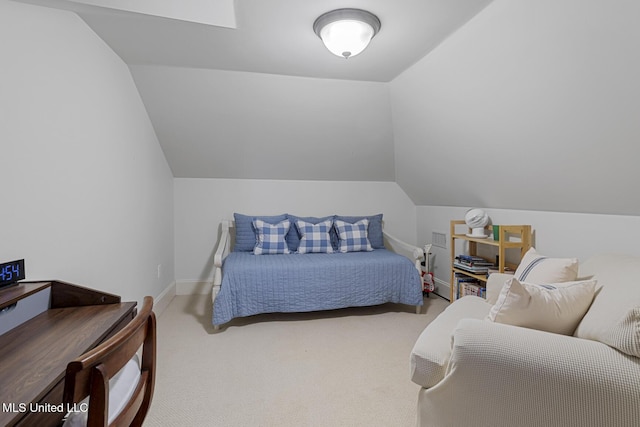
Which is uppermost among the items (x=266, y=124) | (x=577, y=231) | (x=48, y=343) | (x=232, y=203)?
(x=266, y=124)

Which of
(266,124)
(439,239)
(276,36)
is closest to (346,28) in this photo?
(276,36)

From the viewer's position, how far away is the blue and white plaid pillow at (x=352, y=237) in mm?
3541

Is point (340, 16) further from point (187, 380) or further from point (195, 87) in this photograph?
point (187, 380)

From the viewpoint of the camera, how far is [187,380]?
198 centimetres

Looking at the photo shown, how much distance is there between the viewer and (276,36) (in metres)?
2.04

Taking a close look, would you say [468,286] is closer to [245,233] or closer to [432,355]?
[432,355]

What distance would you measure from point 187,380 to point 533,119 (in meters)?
2.58

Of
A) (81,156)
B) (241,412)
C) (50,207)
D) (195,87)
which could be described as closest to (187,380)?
(241,412)

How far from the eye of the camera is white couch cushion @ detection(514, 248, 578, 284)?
1.61 m

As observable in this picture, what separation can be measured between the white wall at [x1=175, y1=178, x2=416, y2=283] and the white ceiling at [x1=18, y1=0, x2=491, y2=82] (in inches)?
58.8

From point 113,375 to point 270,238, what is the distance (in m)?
2.68

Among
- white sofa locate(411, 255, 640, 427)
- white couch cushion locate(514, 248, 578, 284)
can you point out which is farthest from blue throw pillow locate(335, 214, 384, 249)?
white sofa locate(411, 255, 640, 427)

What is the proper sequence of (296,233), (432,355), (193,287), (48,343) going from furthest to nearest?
(193,287) → (296,233) → (432,355) → (48,343)

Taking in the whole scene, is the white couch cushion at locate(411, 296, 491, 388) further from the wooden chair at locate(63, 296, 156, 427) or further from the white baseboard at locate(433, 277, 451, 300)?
the white baseboard at locate(433, 277, 451, 300)
